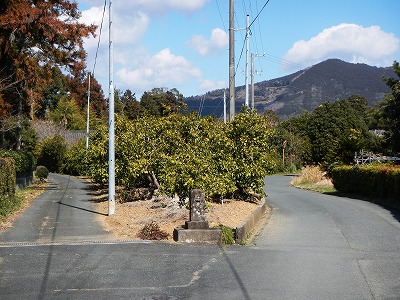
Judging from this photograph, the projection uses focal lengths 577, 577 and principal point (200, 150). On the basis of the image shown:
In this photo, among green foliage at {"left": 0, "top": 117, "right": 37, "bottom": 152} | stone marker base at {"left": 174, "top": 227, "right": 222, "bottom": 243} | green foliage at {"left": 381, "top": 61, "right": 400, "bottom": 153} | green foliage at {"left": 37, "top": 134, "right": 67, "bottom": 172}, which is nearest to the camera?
stone marker base at {"left": 174, "top": 227, "right": 222, "bottom": 243}

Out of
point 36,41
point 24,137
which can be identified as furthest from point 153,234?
point 24,137

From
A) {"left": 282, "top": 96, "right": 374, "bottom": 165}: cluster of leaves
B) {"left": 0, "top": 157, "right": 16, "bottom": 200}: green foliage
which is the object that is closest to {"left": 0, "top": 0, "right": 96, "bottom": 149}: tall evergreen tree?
{"left": 0, "top": 157, "right": 16, "bottom": 200}: green foliage

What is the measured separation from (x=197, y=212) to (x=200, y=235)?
1.99 ft

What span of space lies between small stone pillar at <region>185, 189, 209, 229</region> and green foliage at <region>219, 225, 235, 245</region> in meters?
0.43

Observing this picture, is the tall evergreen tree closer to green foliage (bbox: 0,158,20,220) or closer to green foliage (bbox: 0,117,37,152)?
green foliage (bbox: 0,158,20,220)

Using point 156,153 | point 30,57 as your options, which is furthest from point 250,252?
point 30,57

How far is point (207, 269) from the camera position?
384 inches

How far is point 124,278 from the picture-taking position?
29.5 ft

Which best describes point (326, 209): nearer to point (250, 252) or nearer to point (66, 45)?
point (250, 252)

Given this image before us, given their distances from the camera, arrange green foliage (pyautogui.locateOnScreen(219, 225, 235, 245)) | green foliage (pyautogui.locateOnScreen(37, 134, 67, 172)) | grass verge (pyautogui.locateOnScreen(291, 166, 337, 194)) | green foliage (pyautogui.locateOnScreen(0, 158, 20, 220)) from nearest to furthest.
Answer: green foliage (pyautogui.locateOnScreen(219, 225, 235, 245)) < green foliage (pyautogui.locateOnScreen(0, 158, 20, 220)) < grass verge (pyautogui.locateOnScreen(291, 166, 337, 194)) < green foliage (pyautogui.locateOnScreen(37, 134, 67, 172))

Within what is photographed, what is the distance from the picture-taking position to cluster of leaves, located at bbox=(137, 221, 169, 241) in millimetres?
13008

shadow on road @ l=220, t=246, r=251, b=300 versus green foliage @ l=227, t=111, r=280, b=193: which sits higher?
green foliage @ l=227, t=111, r=280, b=193

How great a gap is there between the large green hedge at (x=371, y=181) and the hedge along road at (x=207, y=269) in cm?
1197

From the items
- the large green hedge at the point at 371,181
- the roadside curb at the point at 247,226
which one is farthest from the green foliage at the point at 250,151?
the large green hedge at the point at 371,181
